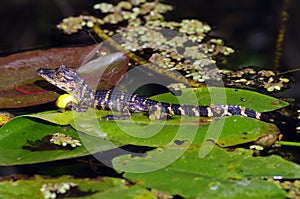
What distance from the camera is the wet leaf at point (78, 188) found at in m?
3.05

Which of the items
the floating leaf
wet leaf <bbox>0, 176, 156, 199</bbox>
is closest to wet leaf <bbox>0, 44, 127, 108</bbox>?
the floating leaf

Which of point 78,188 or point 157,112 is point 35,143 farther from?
point 157,112

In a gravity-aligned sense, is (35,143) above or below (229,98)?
below

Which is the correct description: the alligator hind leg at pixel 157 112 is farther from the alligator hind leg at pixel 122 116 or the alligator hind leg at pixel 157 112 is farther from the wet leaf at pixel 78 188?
the wet leaf at pixel 78 188

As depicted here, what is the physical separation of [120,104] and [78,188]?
0.98 meters

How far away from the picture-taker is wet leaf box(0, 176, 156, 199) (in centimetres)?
305

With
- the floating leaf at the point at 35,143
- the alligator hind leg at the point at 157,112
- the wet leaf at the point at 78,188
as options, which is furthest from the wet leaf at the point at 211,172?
the alligator hind leg at the point at 157,112

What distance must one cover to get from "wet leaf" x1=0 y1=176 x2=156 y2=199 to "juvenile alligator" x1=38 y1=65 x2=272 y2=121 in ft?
2.31

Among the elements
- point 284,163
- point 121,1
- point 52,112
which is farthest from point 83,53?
point 284,163

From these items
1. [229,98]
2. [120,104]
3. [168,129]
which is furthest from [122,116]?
[229,98]

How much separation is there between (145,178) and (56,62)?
166cm

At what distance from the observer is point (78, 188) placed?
3.18 metres

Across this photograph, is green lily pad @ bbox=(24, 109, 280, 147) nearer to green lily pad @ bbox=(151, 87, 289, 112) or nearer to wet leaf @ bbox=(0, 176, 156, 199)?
green lily pad @ bbox=(151, 87, 289, 112)

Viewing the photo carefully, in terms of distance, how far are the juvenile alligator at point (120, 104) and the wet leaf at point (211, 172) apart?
1.48 feet
